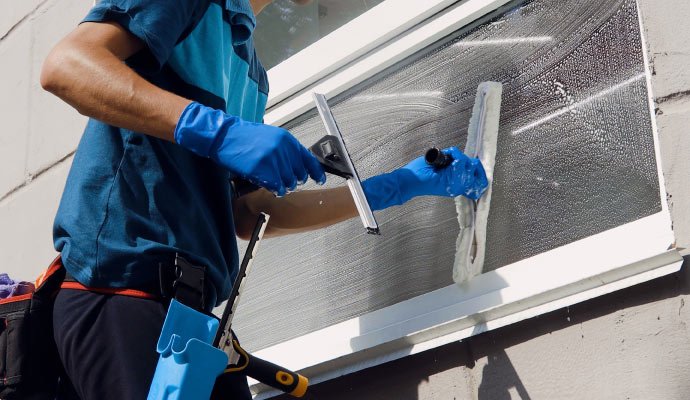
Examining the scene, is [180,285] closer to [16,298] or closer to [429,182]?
[16,298]

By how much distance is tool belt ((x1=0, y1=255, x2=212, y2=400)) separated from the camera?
1356 mm

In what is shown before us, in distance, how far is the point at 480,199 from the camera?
1.72 m

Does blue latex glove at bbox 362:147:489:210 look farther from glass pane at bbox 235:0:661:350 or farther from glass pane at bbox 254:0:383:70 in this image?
glass pane at bbox 254:0:383:70

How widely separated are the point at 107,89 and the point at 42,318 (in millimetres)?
429

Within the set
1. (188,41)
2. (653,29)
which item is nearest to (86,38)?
(188,41)

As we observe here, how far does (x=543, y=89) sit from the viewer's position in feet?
5.68

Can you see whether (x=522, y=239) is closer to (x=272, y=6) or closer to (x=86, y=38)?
(x=86, y=38)

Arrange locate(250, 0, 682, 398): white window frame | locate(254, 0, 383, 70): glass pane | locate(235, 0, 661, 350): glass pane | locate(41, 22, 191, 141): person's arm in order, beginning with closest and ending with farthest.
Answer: locate(41, 22, 191, 141): person's arm → locate(250, 0, 682, 398): white window frame → locate(235, 0, 661, 350): glass pane → locate(254, 0, 383, 70): glass pane

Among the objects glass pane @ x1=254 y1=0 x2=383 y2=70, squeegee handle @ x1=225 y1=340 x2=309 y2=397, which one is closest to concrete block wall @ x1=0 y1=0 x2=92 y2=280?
glass pane @ x1=254 y1=0 x2=383 y2=70

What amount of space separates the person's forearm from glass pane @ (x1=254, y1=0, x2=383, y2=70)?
31.4 inches

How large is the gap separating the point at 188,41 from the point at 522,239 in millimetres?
774

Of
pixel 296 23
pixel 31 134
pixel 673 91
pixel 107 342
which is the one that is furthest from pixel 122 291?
pixel 31 134

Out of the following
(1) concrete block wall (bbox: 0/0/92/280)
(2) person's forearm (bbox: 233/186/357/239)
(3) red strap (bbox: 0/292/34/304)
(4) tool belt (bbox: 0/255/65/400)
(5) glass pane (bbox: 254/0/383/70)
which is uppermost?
(5) glass pane (bbox: 254/0/383/70)

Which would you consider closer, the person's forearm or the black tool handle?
the black tool handle
